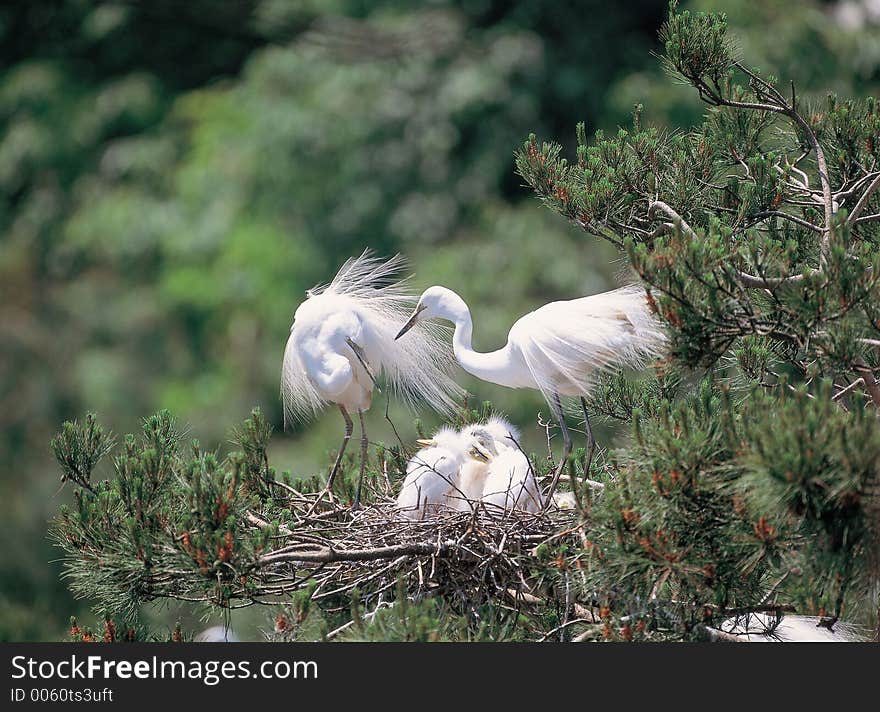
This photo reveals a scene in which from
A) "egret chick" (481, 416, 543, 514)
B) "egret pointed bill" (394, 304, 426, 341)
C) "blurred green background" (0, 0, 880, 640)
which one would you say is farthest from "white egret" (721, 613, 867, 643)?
"blurred green background" (0, 0, 880, 640)

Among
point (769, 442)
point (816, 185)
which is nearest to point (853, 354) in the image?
point (769, 442)

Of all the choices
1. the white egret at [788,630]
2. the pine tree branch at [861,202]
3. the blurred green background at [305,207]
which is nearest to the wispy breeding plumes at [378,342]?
the white egret at [788,630]

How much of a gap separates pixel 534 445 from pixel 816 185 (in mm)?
3305

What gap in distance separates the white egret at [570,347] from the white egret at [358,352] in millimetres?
355

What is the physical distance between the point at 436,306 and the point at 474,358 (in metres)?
0.24

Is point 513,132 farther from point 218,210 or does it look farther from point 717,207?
point 717,207

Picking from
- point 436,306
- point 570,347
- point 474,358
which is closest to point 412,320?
point 436,306

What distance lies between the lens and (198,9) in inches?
430

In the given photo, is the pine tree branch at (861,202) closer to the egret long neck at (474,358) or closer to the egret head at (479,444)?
the egret long neck at (474,358)

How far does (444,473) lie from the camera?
3.08m

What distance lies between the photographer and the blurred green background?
7.11 m

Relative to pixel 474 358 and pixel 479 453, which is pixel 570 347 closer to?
pixel 474 358

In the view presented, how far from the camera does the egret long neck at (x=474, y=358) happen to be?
3168mm

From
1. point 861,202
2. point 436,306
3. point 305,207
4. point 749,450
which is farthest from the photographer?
point 305,207
